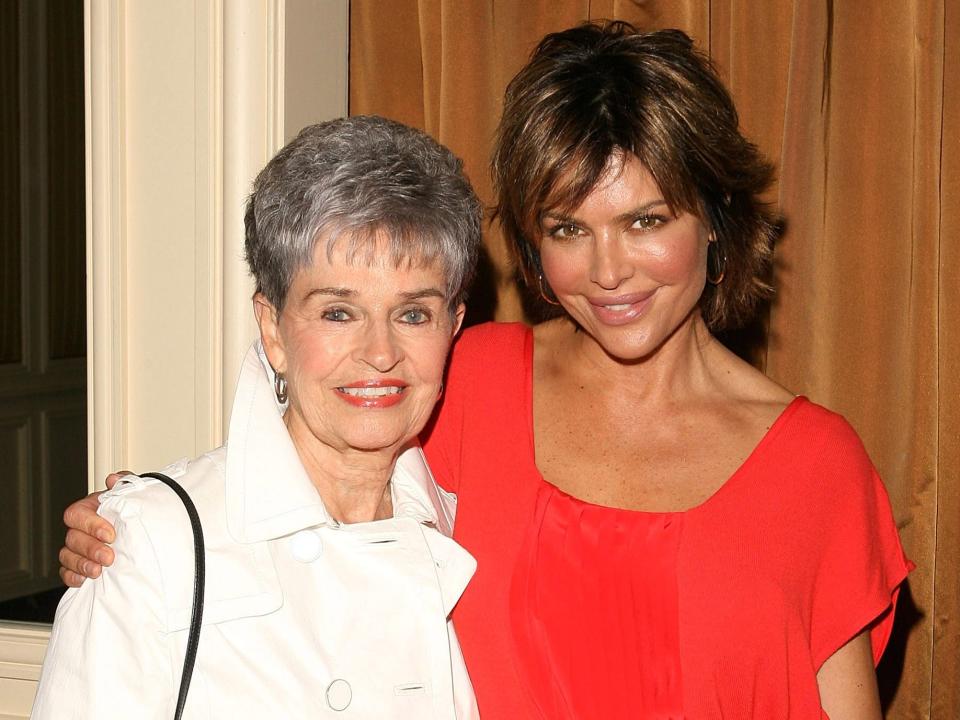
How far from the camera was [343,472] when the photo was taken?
59.6 inches

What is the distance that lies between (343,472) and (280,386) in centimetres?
16

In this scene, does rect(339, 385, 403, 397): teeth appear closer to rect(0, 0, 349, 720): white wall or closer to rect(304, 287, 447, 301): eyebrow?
rect(304, 287, 447, 301): eyebrow

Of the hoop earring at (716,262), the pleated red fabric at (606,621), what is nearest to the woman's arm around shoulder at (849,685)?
the pleated red fabric at (606,621)

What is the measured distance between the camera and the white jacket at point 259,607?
3.99ft

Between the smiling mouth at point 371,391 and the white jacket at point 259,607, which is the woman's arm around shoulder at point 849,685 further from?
the smiling mouth at point 371,391

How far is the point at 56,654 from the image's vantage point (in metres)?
1.22

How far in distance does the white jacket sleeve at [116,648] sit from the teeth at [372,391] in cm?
33

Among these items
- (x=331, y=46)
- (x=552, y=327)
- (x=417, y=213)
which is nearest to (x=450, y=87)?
(x=331, y=46)

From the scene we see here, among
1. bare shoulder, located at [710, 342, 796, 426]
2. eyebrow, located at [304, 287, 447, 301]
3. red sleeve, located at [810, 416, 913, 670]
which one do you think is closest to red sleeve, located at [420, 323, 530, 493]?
bare shoulder, located at [710, 342, 796, 426]

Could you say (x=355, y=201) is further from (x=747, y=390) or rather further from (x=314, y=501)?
(x=747, y=390)

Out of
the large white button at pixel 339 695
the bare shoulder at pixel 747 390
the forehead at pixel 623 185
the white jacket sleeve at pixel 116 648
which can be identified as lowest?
the large white button at pixel 339 695

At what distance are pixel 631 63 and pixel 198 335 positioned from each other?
1.11 meters

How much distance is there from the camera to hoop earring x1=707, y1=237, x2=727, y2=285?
1.77m

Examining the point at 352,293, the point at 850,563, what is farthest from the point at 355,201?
the point at 850,563
